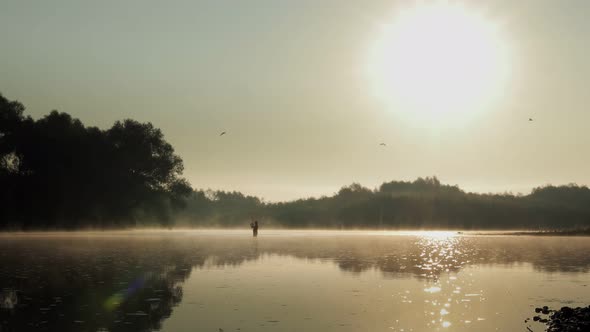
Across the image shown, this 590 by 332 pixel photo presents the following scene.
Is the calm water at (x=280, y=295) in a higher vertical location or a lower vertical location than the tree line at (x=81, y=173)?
lower

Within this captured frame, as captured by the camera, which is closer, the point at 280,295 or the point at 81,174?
the point at 280,295

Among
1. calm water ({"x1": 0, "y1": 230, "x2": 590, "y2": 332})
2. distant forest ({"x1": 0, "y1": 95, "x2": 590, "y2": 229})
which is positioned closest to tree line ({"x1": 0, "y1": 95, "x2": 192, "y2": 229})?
distant forest ({"x1": 0, "y1": 95, "x2": 590, "y2": 229})

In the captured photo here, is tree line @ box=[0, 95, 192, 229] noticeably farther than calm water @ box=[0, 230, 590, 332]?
Yes

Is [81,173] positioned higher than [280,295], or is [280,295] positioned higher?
[81,173]

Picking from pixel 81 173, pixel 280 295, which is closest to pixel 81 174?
pixel 81 173

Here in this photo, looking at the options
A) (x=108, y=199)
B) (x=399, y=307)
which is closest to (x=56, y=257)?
(x=399, y=307)

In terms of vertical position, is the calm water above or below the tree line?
below

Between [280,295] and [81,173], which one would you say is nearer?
[280,295]

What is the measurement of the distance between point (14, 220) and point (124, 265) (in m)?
76.3

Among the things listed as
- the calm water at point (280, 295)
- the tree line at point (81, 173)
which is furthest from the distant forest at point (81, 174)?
the calm water at point (280, 295)

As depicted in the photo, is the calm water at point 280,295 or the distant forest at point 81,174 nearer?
the calm water at point 280,295

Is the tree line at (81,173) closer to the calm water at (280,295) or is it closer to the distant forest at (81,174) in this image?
the distant forest at (81,174)

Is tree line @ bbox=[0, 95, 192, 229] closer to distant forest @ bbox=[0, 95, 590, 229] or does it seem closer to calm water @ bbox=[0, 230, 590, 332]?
distant forest @ bbox=[0, 95, 590, 229]

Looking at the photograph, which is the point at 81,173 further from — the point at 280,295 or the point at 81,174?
the point at 280,295
